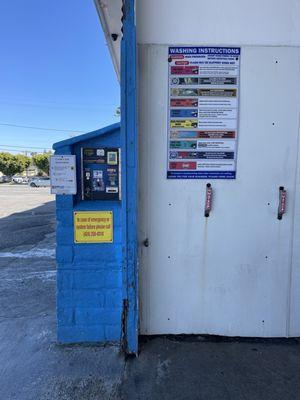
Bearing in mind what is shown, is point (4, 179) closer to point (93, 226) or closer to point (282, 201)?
point (93, 226)

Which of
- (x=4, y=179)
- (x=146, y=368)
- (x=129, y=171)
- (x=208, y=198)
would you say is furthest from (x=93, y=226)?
(x=4, y=179)

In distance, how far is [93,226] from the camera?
9.39ft

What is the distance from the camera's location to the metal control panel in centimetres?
286

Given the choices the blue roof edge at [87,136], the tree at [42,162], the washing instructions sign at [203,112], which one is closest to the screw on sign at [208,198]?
the washing instructions sign at [203,112]

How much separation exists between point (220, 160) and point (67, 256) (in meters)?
1.60

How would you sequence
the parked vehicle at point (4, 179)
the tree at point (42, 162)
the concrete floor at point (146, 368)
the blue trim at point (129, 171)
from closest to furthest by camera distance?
the concrete floor at point (146, 368) → the blue trim at point (129, 171) → the parked vehicle at point (4, 179) → the tree at point (42, 162)

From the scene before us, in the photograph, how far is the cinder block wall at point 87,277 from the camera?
9.41 ft

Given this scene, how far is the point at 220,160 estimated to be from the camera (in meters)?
2.93

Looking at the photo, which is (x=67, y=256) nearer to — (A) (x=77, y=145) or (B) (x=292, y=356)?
(A) (x=77, y=145)

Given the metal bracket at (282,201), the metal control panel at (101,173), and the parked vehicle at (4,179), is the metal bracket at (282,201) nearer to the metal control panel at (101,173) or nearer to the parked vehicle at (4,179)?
the metal control panel at (101,173)

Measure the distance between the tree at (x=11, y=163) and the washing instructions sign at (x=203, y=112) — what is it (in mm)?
59131

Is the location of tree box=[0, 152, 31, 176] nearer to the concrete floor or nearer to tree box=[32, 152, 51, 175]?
tree box=[32, 152, 51, 175]

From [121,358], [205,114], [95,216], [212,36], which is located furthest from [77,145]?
[121,358]

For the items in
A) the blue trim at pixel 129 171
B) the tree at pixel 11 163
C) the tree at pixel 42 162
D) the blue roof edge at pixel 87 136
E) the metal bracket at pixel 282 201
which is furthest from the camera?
the tree at pixel 42 162
